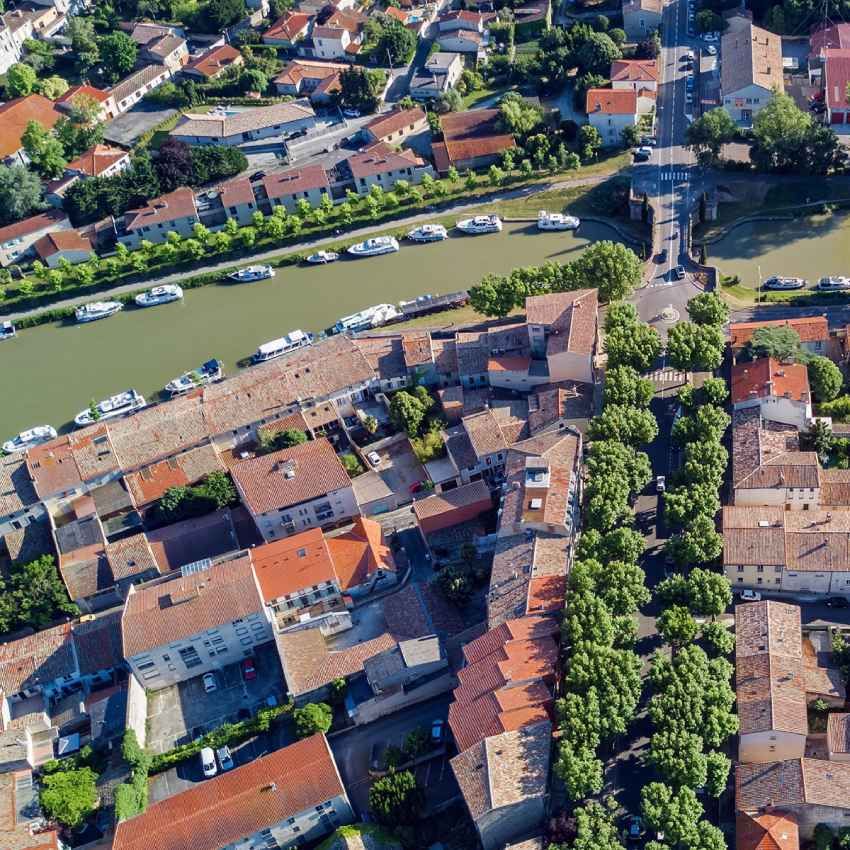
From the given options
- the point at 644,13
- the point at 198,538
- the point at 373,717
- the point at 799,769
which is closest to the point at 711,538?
the point at 799,769

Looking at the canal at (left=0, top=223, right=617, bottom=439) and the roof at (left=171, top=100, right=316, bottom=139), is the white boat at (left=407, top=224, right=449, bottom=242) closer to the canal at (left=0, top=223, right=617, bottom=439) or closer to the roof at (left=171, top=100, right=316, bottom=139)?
the canal at (left=0, top=223, right=617, bottom=439)


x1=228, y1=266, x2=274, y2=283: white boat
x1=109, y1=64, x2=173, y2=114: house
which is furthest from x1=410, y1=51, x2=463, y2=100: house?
x1=109, y1=64, x2=173, y2=114: house

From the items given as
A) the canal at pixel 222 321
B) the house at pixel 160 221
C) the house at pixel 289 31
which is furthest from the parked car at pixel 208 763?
the house at pixel 289 31

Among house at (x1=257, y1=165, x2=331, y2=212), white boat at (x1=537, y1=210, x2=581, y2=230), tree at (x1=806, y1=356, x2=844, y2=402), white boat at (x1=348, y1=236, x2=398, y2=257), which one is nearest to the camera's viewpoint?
tree at (x1=806, y1=356, x2=844, y2=402)

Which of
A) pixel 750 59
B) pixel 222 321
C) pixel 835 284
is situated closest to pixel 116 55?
pixel 222 321

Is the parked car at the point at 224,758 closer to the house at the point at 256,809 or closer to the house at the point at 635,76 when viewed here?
the house at the point at 256,809

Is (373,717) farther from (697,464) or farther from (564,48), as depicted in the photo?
(564,48)

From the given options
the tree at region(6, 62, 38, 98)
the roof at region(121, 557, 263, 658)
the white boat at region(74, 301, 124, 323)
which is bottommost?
the roof at region(121, 557, 263, 658)
